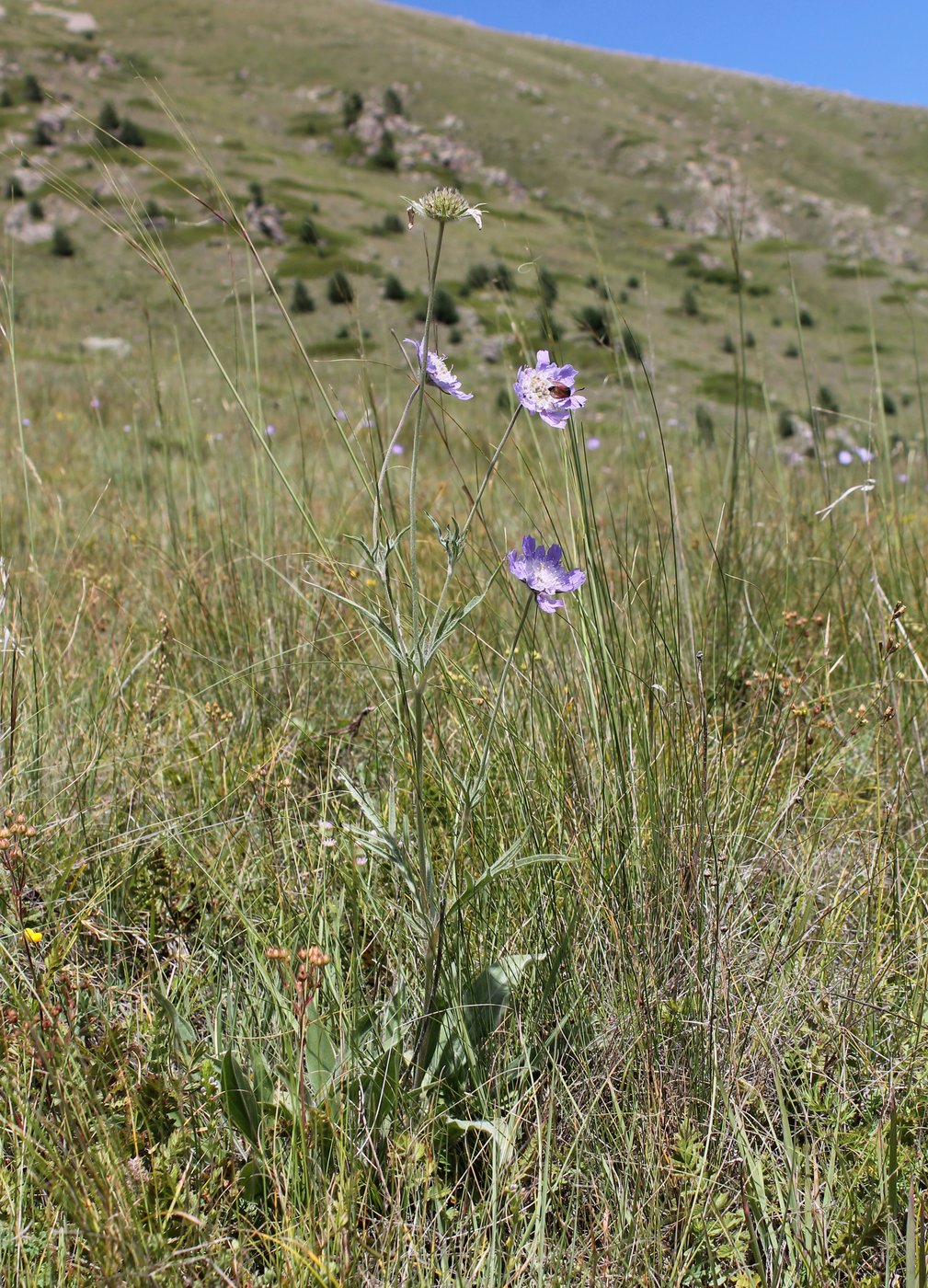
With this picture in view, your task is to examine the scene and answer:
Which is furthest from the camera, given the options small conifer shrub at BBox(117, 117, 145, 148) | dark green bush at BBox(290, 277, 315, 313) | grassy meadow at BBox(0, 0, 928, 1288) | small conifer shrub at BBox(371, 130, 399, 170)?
small conifer shrub at BBox(371, 130, 399, 170)

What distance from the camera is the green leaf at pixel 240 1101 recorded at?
994 millimetres

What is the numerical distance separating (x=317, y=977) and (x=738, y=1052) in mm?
560

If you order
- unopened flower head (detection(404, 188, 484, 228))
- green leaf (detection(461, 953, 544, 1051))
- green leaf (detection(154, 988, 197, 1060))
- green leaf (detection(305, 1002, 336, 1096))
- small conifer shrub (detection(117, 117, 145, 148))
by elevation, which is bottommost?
green leaf (detection(154, 988, 197, 1060))

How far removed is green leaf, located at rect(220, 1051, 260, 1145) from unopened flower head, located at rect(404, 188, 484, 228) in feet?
3.20

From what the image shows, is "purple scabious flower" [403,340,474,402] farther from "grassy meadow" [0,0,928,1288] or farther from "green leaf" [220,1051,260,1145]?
"green leaf" [220,1051,260,1145]

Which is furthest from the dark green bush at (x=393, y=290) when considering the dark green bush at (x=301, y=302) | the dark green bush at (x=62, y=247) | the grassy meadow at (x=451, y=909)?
the grassy meadow at (x=451, y=909)

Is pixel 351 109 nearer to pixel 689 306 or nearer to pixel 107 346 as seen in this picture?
pixel 689 306

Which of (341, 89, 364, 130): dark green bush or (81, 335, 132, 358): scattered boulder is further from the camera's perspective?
(341, 89, 364, 130): dark green bush

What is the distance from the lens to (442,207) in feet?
3.15

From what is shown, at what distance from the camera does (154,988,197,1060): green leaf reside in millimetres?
1117

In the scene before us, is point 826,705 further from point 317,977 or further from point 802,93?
point 802,93

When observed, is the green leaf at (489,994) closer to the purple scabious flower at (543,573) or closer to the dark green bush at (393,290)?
the purple scabious flower at (543,573)

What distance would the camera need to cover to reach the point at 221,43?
62438mm

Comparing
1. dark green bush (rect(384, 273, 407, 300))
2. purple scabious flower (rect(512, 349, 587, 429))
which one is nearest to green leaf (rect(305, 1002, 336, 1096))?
purple scabious flower (rect(512, 349, 587, 429))
